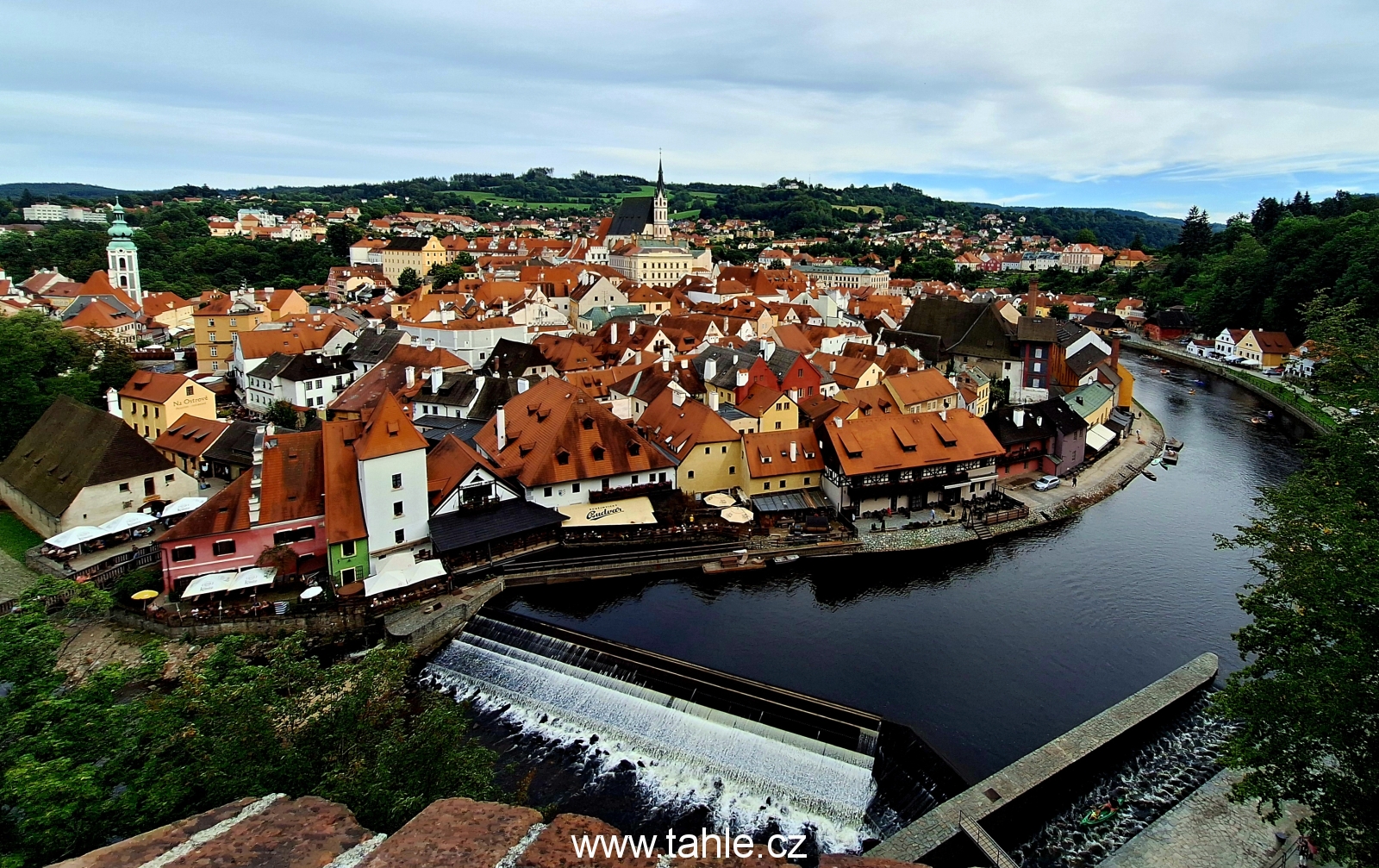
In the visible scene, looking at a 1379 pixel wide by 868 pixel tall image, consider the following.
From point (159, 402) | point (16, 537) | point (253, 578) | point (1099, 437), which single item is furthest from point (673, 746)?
point (1099, 437)

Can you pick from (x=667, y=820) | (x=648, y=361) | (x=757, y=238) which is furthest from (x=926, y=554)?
(x=757, y=238)

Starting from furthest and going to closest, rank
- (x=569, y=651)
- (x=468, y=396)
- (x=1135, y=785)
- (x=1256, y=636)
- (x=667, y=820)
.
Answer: (x=468, y=396), (x=569, y=651), (x=1135, y=785), (x=667, y=820), (x=1256, y=636)

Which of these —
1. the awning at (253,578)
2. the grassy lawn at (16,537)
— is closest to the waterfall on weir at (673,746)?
the awning at (253,578)

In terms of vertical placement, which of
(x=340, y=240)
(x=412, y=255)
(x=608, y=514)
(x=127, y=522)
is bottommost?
(x=127, y=522)

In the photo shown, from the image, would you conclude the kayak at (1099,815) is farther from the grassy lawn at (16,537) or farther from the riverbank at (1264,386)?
the grassy lawn at (16,537)

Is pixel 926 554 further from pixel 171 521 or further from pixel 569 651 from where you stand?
pixel 171 521

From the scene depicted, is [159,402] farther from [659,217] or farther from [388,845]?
[659,217]
